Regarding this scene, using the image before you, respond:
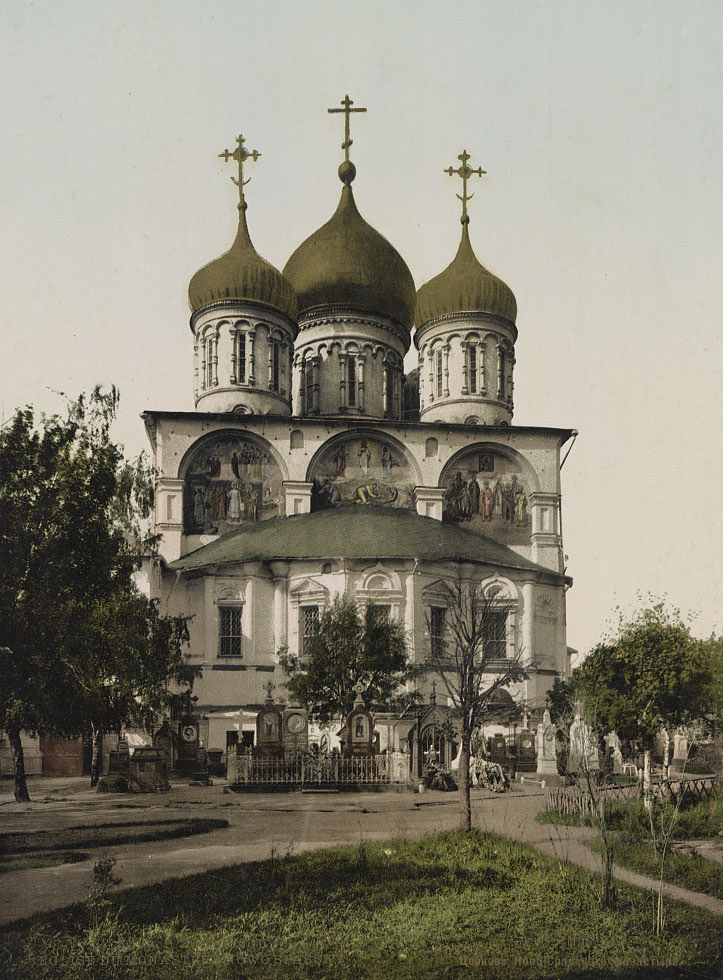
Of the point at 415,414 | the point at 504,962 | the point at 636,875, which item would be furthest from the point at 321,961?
the point at 415,414

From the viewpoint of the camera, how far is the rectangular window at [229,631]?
27812 mm

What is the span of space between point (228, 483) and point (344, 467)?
3871 millimetres

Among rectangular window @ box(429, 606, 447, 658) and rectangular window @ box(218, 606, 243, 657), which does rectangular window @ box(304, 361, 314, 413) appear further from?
rectangular window @ box(429, 606, 447, 658)

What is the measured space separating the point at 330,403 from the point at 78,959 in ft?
95.1

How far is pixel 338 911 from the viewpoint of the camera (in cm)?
955

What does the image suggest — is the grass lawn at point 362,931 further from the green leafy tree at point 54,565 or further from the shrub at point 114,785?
the shrub at point 114,785

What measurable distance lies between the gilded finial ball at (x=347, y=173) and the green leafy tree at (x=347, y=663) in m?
18.5

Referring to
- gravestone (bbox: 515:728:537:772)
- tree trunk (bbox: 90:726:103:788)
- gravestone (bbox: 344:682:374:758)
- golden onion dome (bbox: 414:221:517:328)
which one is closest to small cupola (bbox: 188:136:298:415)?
golden onion dome (bbox: 414:221:517:328)

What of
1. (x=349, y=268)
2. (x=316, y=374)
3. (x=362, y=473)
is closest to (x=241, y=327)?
(x=316, y=374)

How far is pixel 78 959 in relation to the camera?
26.6 ft

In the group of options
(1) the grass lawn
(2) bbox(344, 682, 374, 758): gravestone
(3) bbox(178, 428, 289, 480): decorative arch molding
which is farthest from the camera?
(3) bbox(178, 428, 289, 480): decorative arch molding

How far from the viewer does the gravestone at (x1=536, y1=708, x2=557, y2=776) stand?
81.0 ft

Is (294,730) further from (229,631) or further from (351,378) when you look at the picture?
(351,378)

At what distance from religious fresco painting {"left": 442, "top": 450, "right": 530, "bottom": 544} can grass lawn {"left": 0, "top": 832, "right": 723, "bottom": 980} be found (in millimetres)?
20191
